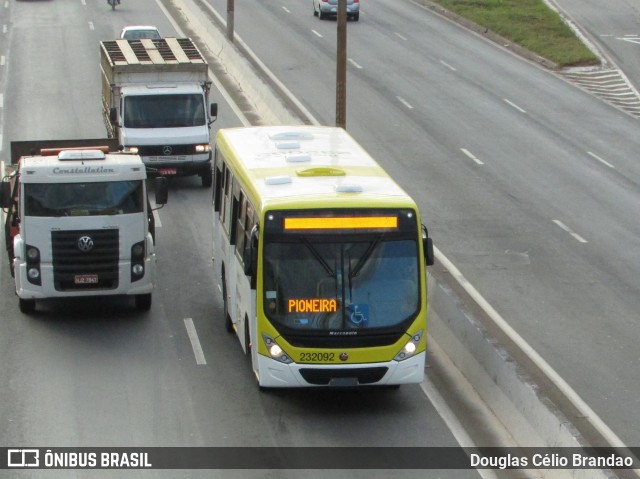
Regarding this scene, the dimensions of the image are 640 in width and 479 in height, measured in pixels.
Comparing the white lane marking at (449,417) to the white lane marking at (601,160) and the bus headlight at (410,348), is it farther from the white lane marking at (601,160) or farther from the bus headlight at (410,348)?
the white lane marking at (601,160)

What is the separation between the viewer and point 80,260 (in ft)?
66.3

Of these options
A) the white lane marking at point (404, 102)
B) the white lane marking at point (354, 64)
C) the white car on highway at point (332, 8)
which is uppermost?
the white car on highway at point (332, 8)

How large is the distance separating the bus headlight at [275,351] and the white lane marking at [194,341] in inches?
103

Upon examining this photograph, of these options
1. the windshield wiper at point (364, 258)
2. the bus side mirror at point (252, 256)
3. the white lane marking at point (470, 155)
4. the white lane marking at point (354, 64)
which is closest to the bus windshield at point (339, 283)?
the windshield wiper at point (364, 258)

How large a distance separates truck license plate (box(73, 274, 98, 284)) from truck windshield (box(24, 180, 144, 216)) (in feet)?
3.10

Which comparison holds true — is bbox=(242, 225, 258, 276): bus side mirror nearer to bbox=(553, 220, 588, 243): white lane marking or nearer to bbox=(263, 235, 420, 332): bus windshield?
bbox=(263, 235, 420, 332): bus windshield

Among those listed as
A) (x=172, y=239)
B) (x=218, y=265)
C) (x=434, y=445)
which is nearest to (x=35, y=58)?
(x=172, y=239)

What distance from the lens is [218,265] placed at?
69.4 feet

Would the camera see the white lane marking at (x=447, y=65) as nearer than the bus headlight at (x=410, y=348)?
No

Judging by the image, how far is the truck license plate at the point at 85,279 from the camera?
66.2 feet

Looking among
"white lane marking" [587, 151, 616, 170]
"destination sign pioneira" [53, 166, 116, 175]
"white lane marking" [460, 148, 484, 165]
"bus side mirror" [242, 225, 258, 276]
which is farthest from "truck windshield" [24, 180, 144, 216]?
"white lane marking" [587, 151, 616, 170]

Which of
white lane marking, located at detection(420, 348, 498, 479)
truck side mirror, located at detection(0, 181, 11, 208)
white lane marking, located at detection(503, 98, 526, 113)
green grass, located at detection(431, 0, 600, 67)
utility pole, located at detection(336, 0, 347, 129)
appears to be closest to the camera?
white lane marking, located at detection(420, 348, 498, 479)

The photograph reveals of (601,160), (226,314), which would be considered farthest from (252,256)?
(601,160)

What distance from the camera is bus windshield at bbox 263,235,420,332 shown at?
638 inches
